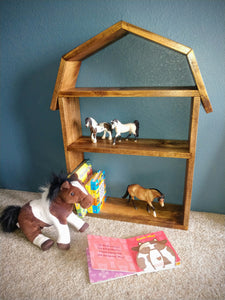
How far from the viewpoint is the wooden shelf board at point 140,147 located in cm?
108

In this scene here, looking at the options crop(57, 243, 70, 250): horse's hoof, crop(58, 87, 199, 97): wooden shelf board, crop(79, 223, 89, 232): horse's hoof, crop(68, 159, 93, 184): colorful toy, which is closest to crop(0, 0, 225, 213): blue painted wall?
crop(68, 159, 93, 184): colorful toy

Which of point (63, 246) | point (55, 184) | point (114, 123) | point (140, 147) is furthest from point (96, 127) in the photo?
point (63, 246)

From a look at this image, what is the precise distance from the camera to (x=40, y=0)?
45.8 inches

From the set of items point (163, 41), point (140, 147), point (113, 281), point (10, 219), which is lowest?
point (113, 281)

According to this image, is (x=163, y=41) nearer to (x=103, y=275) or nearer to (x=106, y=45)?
(x=106, y=45)

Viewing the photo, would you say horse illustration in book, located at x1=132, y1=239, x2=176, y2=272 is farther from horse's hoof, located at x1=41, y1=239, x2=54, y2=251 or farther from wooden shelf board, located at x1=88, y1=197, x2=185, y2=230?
horse's hoof, located at x1=41, y1=239, x2=54, y2=251

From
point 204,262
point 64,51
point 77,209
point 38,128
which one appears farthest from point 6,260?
point 64,51

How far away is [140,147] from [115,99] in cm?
31

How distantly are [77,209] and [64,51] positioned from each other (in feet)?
2.87

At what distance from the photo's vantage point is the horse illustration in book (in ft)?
3.16

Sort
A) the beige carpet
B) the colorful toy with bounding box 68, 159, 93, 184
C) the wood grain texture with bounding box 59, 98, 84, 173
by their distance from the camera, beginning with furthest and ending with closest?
1. the colorful toy with bounding box 68, 159, 93, 184
2. the wood grain texture with bounding box 59, 98, 84, 173
3. the beige carpet

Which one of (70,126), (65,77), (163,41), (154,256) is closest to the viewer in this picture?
(163,41)

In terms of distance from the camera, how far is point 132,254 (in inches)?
40.3

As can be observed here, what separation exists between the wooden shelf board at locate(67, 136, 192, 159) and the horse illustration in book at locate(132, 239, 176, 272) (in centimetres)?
43
